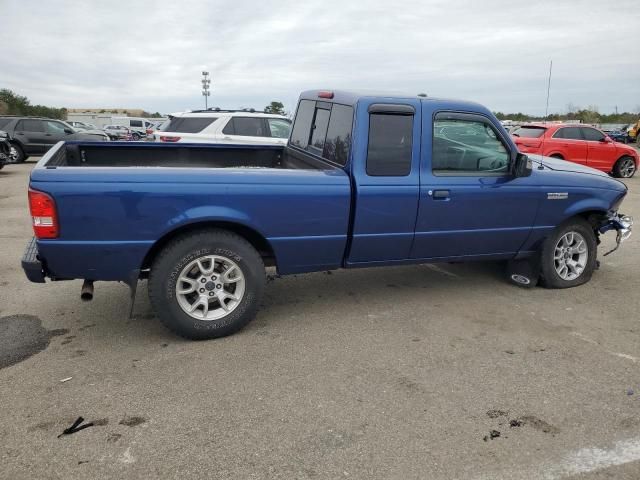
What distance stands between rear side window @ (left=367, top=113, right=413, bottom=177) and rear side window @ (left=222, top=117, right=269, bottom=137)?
7282 millimetres

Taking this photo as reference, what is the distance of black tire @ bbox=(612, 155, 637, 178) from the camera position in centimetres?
1527

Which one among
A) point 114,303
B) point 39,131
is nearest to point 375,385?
point 114,303

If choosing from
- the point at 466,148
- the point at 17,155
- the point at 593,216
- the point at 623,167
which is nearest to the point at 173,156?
the point at 466,148

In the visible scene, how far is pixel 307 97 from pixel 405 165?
1.62m

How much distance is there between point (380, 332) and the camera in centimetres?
409

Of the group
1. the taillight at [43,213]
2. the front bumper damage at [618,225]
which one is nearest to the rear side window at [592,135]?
the front bumper damage at [618,225]

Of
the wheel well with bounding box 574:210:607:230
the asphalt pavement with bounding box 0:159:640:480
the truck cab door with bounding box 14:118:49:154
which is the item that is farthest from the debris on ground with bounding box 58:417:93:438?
the truck cab door with bounding box 14:118:49:154

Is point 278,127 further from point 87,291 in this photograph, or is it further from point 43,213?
point 43,213

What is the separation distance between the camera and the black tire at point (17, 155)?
56.2ft

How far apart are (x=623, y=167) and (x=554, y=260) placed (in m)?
12.6

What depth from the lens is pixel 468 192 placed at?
4.38m

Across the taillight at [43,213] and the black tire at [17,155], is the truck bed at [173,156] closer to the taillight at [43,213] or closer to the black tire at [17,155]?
the taillight at [43,213]

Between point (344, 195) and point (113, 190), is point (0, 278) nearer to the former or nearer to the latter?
point (113, 190)

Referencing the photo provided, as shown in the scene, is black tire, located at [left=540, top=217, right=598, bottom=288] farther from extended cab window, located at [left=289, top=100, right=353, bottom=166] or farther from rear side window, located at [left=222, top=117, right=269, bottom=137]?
rear side window, located at [left=222, top=117, right=269, bottom=137]
